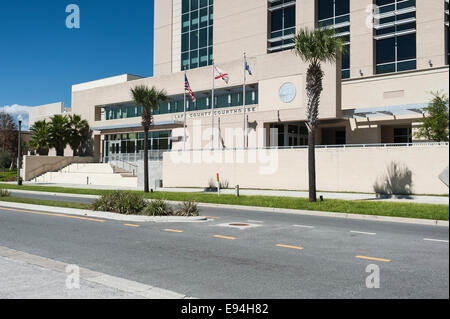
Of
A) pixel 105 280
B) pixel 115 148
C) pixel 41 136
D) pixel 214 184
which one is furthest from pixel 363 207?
pixel 41 136

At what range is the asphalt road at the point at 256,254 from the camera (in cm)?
609

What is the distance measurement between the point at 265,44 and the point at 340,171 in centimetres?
2240

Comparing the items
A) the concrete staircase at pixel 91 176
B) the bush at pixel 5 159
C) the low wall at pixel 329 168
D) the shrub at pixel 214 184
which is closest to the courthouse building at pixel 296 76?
the concrete staircase at pixel 91 176

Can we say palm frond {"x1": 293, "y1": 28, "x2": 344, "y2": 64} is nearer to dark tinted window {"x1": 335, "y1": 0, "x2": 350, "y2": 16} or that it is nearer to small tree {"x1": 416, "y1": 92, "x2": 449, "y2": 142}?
small tree {"x1": 416, "y1": 92, "x2": 449, "y2": 142}

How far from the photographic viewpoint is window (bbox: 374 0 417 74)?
1432 inches

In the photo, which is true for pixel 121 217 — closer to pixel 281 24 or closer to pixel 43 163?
pixel 281 24

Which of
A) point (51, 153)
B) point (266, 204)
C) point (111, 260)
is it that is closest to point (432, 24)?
point (266, 204)

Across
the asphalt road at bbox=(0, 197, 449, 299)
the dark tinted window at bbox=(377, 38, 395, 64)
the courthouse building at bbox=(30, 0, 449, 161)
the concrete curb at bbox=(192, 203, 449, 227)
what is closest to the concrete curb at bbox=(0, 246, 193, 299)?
the asphalt road at bbox=(0, 197, 449, 299)

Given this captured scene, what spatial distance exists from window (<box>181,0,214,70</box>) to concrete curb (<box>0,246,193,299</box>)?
1762 inches

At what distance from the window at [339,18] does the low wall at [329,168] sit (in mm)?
14801

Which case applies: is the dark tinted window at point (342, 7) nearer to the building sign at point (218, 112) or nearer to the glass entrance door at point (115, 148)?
the building sign at point (218, 112)

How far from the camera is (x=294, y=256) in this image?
8.36 m
